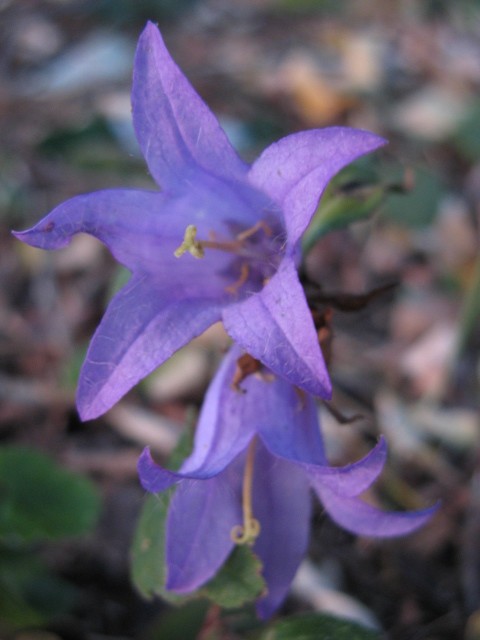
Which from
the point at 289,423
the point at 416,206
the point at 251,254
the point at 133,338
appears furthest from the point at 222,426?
the point at 416,206

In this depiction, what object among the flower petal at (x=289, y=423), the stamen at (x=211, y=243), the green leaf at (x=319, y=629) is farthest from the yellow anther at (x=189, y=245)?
the green leaf at (x=319, y=629)

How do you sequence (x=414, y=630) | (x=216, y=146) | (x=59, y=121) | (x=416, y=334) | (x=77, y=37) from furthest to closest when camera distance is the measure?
1. (x=77, y=37)
2. (x=59, y=121)
3. (x=416, y=334)
4. (x=414, y=630)
5. (x=216, y=146)

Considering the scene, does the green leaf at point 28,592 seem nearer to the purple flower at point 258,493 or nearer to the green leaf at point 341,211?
the purple flower at point 258,493

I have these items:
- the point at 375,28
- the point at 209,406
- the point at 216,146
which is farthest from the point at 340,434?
the point at 375,28

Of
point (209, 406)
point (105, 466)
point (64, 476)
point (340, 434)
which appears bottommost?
point (105, 466)

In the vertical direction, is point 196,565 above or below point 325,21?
above

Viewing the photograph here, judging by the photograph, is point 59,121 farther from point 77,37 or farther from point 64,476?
point 64,476

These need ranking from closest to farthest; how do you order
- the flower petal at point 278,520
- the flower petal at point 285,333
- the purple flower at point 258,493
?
1. the flower petal at point 285,333
2. the purple flower at point 258,493
3. the flower petal at point 278,520

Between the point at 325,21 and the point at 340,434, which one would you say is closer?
the point at 340,434
